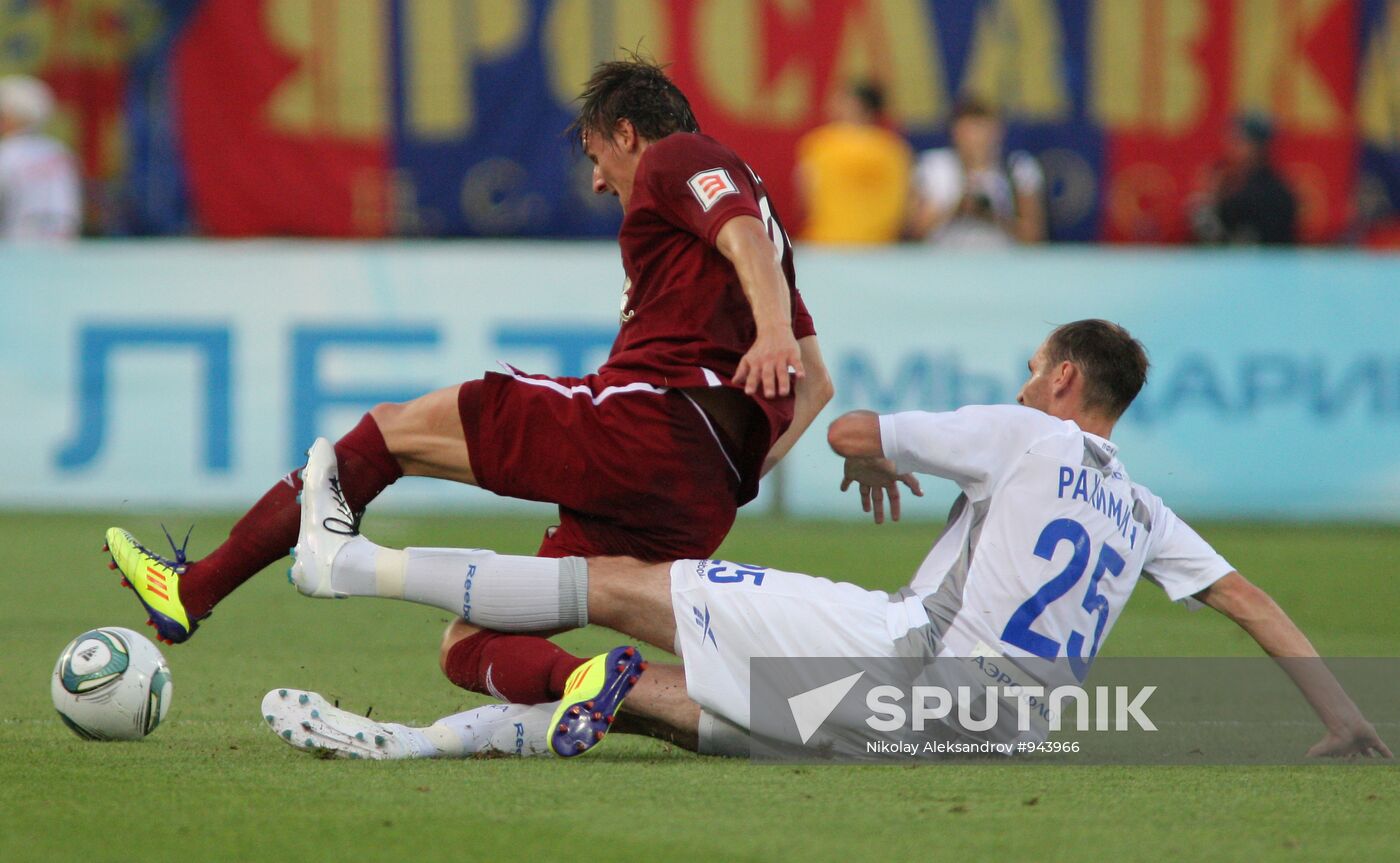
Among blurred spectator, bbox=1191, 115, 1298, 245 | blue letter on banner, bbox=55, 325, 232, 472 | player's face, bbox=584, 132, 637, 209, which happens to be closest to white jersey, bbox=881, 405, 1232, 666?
player's face, bbox=584, 132, 637, 209

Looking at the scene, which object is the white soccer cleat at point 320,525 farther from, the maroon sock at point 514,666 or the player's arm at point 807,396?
the player's arm at point 807,396

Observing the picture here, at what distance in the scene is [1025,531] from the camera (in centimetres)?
431

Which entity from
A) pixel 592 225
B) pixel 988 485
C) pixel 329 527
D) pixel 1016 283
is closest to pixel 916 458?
pixel 988 485

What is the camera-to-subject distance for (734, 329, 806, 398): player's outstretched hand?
4.33m

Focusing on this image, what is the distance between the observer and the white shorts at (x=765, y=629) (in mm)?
4398

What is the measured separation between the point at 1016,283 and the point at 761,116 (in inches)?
138

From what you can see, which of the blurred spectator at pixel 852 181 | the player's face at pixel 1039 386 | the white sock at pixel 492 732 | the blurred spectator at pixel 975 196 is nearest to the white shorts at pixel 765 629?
the white sock at pixel 492 732

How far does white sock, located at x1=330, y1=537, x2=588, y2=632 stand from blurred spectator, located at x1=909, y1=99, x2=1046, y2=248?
7.70 m

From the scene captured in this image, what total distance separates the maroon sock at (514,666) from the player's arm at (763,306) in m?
0.79

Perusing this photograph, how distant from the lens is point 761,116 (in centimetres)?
1382

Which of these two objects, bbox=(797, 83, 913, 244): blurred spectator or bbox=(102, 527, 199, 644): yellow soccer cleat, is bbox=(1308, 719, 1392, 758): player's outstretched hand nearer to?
bbox=(102, 527, 199, 644): yellow soccer cleat

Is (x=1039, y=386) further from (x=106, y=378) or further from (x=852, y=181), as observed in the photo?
(x=852, y=181)

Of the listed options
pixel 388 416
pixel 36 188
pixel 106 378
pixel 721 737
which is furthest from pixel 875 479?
pixel 36 188

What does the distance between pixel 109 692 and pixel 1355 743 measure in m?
2.99
